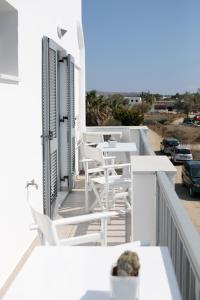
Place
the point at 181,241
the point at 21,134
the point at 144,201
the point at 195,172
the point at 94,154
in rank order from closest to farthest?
the point at 181,241 < the point at 144,201 < the point at 21,134 < the point at 94,154 < the point at 195,172

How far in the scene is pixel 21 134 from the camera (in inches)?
165

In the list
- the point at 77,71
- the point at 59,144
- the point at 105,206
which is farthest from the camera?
the point at 77,71

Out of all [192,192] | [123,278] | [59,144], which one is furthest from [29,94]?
[192,192]

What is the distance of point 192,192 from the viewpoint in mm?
24688

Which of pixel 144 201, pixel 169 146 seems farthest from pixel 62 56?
pixel 169 146

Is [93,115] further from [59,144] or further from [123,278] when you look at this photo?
[123,278]

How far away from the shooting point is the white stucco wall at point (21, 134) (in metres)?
3.68

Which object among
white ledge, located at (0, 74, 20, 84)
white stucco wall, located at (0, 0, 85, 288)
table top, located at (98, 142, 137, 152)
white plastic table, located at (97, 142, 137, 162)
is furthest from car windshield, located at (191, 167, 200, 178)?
white ledge, located at (0, 74, 20, 84)

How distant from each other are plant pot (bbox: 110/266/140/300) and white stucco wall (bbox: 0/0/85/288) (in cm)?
194

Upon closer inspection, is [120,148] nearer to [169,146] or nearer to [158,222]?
[158,222]

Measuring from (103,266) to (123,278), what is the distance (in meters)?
0.39

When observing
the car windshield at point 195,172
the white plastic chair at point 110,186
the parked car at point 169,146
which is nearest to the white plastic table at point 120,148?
the white plastic chair at point 110,186

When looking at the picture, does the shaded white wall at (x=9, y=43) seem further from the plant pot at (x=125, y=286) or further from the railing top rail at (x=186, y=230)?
the plant pot at (x=125, y=286)

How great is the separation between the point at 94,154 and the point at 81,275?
398 cm
